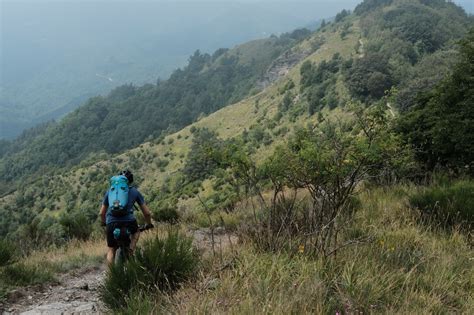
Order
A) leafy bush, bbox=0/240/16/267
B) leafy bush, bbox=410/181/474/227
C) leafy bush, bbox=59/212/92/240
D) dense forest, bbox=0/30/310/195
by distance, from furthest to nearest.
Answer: dense forest, bbox=0/30/310/195, leafy bush, bbox=59/212/92/240, leafy bush, bbox=0/240/16/267, leafy bush, bbox=410/181/474/227

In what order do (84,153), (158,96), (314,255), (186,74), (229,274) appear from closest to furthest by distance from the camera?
(229,274), (314,255), (84,153), (158,96), (186,74)

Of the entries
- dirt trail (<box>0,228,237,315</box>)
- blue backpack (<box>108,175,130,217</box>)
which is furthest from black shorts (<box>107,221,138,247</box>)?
dirt trail (<box>0,228,237,315</box>)

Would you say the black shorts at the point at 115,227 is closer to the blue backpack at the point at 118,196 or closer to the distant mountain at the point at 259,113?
the blue backpack at the point at 118,196

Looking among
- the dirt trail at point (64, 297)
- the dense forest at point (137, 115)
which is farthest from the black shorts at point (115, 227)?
the dense forest at point (137, 115)

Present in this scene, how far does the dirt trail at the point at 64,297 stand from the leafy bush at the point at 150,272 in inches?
8.9

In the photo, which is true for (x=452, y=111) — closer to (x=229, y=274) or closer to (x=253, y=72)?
(x=229, y=274)

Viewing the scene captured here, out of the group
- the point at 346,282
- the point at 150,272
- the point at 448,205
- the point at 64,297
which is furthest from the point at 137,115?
the point at 346,282

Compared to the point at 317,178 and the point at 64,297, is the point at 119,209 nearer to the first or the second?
the point at 64,297

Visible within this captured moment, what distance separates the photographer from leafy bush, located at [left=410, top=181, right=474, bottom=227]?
207 inches

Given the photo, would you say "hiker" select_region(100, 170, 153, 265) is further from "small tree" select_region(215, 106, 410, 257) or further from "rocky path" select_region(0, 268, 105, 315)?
"small tree" select_region(215, 106, 410, 257)

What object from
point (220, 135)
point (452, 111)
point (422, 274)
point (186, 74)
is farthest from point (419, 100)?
point (186, 74)

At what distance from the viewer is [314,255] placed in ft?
12.4

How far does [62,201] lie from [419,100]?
63556 mm

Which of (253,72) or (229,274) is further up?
(253,72)
